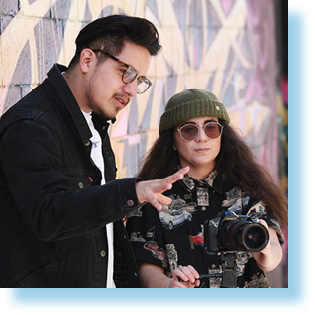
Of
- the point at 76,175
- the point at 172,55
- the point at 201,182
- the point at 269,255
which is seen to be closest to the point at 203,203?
the point at 201,182

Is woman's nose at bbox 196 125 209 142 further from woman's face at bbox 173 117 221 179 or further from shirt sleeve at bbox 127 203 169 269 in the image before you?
shirt sleeve at bbox 127 203 169 269

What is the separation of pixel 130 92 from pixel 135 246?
627mm

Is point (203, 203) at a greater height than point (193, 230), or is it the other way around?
point (203, 203)

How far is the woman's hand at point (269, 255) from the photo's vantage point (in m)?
1.83

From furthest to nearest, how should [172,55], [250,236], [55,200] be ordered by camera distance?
[172,55], [250,236], [55,200]

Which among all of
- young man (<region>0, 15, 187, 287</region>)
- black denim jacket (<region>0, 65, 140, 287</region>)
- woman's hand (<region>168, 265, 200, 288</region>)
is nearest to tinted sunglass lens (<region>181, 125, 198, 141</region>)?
young man (<region>0, 15, 187, 287</region>)

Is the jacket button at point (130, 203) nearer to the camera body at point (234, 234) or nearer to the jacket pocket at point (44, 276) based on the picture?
the jacket pocket at point (44, 276)

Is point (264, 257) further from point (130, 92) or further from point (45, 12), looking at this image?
point (45, 12)

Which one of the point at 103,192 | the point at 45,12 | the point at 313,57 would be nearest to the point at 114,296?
the point at 103,192

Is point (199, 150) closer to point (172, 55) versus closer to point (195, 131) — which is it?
point (195, 131)

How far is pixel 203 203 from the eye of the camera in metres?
2.07

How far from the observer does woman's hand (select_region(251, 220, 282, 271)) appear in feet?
5.99

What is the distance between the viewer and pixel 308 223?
1.89 metres

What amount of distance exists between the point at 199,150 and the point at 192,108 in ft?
0.61
